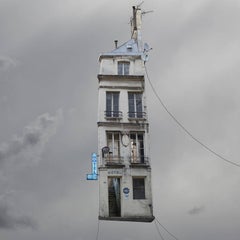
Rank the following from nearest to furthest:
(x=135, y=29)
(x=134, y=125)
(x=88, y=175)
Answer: (x=88, y=175) → (x=134, y=125) → (x=135, y=29)

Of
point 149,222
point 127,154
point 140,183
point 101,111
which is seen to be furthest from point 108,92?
point 149,222

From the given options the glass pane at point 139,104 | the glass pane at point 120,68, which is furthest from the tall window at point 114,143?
the glass pane at point 120,68

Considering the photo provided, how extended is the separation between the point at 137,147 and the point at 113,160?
2707mm

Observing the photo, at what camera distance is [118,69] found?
47.0 meters

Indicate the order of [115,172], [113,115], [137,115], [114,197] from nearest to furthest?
[115,172] → [114,197] → [113,115] → [137,115]

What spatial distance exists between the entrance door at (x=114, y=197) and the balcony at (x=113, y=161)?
4.30ft

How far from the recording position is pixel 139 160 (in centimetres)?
4381

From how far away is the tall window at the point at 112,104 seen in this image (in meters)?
44.8

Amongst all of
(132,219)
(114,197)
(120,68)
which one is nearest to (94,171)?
(114,197)

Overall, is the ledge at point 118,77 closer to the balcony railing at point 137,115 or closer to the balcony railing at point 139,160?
the balcony railing at point 137,115

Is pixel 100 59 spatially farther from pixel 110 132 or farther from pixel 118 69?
pixel 110 132

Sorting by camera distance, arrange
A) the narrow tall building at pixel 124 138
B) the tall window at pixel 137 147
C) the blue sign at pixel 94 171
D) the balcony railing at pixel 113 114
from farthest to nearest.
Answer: the balcony railing at pixel 113 114, the tall window at pixel 137 147, the narrow tall building at pixel 124 138, the blue sign at pixel 94 171

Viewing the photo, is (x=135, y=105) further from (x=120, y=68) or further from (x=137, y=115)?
(x=120, y=68)

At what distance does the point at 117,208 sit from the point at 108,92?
1117 cm
